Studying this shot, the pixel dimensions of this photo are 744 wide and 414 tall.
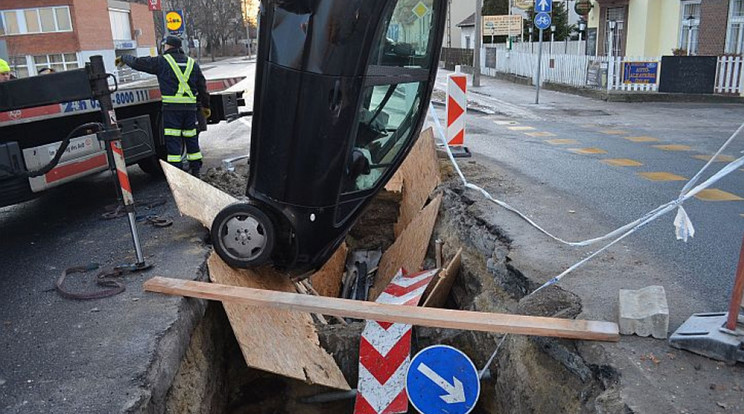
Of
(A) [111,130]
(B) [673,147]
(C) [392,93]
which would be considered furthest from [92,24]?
(C) [392,93]

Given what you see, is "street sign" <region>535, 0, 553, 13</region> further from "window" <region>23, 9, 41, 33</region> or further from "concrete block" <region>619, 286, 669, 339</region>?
"window" <region>23, 9, 41, 33</region>

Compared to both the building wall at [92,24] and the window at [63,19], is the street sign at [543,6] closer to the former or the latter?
the building wall at [92,24]

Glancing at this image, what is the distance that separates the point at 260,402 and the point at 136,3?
50.3 m

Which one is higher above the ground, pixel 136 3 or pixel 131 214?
pixel 136 3

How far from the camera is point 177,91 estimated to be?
7184 millimetres

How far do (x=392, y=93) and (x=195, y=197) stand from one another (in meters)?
2.21

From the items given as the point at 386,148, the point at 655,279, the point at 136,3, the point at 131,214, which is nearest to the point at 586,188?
the point at 655,279

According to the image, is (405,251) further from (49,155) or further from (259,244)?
(49,155)

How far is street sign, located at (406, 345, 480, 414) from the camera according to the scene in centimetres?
402

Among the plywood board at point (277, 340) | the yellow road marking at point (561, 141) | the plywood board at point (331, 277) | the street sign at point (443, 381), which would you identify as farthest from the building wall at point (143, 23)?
the street sign at point (443, 381)

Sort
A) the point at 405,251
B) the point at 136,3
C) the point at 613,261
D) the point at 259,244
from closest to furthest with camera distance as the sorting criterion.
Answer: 1. the point at 259,244
2. the point at 613,261
3. the point at 405,251
4. the point at 136,3

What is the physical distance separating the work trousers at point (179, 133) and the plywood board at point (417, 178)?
2.53m

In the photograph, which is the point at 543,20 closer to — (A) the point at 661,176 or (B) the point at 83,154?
(A) the point at 661,176

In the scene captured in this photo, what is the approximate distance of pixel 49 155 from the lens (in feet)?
17.9
